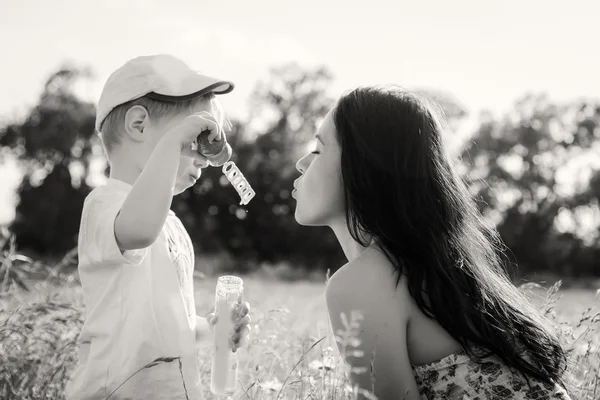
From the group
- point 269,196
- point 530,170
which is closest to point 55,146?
point 269,196

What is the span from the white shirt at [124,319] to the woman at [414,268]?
19.2 inches

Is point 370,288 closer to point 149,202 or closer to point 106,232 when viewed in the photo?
point 149,202

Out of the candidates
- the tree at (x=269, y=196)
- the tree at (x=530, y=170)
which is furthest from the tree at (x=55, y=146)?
the tree at (x=530, y=170)

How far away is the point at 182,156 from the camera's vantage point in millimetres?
2197

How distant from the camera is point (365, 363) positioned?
1.90 metres

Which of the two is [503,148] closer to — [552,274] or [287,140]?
[552,274]

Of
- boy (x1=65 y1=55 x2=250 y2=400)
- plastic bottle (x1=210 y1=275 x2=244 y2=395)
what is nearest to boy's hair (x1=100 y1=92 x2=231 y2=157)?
boy (x1=65 y1=55 x2=250 y2=400)

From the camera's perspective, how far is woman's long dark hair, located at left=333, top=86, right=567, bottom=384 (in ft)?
6.63

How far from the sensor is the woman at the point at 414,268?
1.95 m

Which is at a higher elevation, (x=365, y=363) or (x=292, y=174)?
(x=365, y=363)

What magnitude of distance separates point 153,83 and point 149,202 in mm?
517

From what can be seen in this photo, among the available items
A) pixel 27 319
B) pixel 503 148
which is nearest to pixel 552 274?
pixel 503 148

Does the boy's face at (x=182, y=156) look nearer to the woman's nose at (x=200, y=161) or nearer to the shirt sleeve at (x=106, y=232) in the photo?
the woman's nose at (x=200, y=161)

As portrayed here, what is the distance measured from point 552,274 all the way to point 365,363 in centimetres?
2336
